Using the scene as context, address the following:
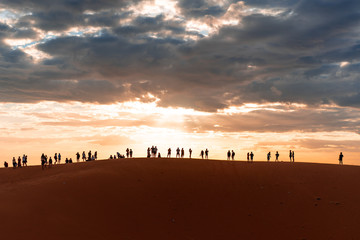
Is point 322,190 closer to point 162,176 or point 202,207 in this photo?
point 202,207

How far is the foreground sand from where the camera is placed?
19.5 m

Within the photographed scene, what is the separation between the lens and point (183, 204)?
23.4 m

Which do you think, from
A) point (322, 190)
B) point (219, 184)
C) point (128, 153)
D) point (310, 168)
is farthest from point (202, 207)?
point (128, 153)

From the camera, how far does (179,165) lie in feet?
108

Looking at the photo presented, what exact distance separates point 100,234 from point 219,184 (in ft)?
40.6

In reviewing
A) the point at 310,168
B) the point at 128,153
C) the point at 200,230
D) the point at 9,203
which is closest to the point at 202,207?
the point at 200,230

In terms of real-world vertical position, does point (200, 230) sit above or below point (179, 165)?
below

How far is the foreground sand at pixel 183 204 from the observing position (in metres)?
19.5

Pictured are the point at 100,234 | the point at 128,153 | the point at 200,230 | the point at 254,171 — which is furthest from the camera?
the point at 128,153

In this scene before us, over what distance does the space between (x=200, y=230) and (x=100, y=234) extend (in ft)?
21.2

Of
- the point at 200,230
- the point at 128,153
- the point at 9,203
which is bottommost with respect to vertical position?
the point at 200,230

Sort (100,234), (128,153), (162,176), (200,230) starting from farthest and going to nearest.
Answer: (128,153) < (162,176) < (200,230) < (100,234)

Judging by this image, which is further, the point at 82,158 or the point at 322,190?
the point at 82,158

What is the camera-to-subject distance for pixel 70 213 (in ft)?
67.6
